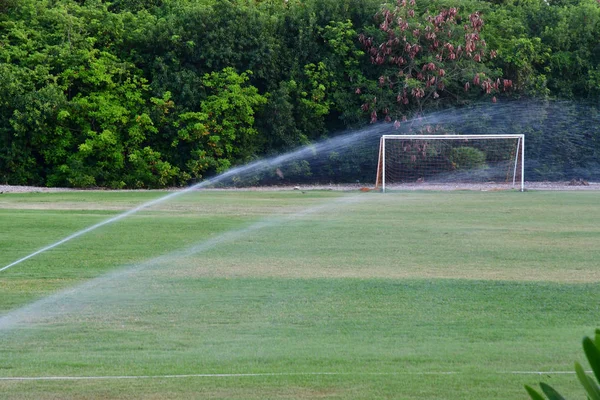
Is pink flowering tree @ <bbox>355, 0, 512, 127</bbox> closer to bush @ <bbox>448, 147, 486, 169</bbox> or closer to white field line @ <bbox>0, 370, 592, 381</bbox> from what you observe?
bush @ <bbox>448, 147, 486, 169</bbox>

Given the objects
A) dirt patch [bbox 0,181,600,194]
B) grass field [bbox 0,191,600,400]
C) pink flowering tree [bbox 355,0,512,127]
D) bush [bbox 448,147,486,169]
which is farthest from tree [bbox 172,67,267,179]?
grass field [bbox 0,191,600,400]

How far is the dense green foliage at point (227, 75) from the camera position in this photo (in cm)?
2580

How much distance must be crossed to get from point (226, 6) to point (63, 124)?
588 centimetres

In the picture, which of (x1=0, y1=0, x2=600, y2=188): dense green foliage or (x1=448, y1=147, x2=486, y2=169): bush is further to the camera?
(x1=448, y1=147, x2=486, y2=169): bush

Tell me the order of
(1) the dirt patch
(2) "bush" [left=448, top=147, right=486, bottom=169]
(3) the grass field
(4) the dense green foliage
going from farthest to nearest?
(2) "bush" [left=448, top=147, right=486, bottom=169]
(4) the dense green foliage
(1) the dirt patch
(3) the grass field

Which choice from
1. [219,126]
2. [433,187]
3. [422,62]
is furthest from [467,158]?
[219,126]

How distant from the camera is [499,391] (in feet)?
18.3

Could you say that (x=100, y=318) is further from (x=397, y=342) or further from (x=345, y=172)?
(x=345, y=172)

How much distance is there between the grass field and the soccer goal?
10.1 m

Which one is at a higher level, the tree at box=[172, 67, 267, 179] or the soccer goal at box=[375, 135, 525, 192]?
the tree at box=[172, 67, 267, 179]

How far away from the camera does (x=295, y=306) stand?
8.68m

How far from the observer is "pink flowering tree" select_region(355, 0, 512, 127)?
27.7m

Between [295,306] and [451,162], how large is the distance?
19.7 metres

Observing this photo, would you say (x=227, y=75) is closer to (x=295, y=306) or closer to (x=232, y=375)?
(x=295, y=306)
